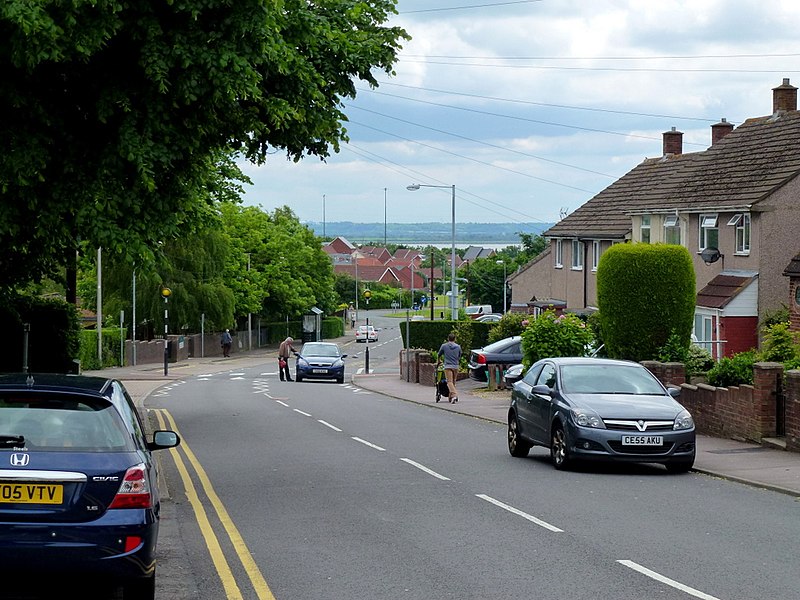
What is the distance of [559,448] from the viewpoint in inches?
620

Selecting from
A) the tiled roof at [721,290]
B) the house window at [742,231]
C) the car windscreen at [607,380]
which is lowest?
the car windscreen at [607,380]

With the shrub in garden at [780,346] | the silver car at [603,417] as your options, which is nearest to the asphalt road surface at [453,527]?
the silver car at [603,417]

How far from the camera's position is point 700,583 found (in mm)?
8469

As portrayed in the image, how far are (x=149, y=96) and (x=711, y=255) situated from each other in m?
28.2

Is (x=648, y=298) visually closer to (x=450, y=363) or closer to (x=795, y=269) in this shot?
(x=795, y=269)

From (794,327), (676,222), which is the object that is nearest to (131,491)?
(794,327)

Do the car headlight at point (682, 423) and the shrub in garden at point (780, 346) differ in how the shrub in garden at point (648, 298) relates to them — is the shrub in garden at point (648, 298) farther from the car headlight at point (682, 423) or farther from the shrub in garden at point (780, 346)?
the car headlight at point (682, 423)

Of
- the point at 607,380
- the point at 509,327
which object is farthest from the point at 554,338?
the point at 607,380

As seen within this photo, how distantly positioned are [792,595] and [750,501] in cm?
500

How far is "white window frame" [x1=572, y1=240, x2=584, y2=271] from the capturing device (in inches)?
2071

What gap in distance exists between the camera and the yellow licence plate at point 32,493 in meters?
7.07

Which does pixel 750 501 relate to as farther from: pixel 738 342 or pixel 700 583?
pixel 738 342

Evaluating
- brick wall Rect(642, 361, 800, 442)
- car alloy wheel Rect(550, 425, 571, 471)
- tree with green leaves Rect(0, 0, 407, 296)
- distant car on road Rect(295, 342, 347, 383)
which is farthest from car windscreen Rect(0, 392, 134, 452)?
distant car on road Rect(295, 342, 347, 383)

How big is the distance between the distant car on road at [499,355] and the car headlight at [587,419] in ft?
70.2
